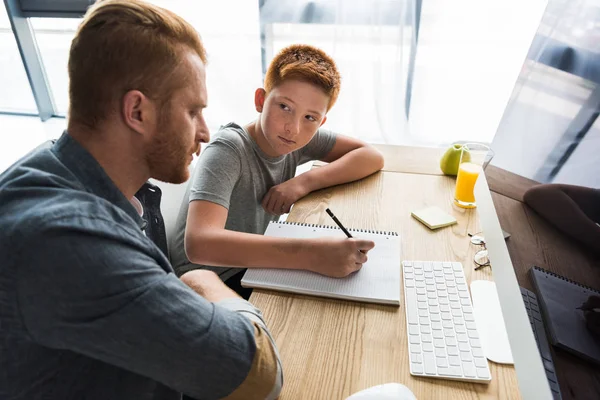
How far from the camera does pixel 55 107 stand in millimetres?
3576

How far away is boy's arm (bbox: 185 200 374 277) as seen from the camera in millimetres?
891

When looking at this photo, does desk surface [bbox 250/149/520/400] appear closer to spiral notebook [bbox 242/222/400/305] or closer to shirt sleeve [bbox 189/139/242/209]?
spiral notebook [bbox 242/222/400/305]

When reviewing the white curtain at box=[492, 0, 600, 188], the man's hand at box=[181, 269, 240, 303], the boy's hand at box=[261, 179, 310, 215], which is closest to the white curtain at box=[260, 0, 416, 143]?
the boy's hand at box=[261, 179, 310, 215]

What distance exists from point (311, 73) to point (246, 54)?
180 cm

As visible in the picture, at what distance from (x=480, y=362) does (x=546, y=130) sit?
42 cm

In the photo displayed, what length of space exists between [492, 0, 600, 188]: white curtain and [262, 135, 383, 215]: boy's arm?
0.49 metres

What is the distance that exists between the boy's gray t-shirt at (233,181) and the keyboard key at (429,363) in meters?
0.58

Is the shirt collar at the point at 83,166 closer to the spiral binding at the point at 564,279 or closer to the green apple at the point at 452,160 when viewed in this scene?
the spiral binding at the point at 564,279

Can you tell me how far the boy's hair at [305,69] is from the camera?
3.80ft

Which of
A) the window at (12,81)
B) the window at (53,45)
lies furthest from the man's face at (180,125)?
the window at (12,81)

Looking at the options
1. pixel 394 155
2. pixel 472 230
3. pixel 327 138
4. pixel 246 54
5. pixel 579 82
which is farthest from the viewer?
pixel 246 54

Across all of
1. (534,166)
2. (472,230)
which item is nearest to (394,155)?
(472,230)

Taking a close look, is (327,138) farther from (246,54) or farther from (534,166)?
(246,54)

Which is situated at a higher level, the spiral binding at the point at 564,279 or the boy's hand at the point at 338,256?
the spiral binding at the point at 564,279
